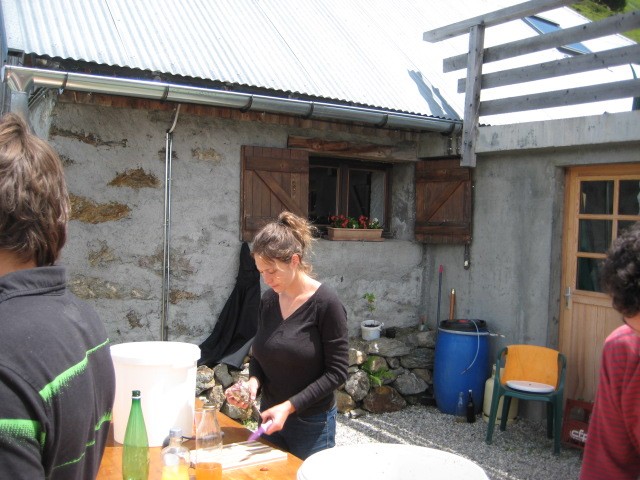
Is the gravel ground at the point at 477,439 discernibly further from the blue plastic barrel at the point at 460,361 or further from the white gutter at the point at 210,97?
the white gutter at the point at 210,97

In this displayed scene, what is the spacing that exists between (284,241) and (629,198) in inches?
138

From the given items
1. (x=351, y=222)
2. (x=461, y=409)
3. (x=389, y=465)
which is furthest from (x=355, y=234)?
(x=389, y=465)

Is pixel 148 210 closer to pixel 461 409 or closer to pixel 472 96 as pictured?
pixel 472 96

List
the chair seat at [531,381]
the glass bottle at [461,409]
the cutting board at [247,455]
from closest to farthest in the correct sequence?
the cutting board at [247,455]
the chair seat at [531,381]
the glass bottle at [461,409]

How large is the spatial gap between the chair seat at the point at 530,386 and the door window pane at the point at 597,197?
149cm

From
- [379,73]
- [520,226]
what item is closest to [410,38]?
[379,73]

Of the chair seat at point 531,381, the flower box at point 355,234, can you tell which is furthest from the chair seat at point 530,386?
the flower box at point 355,234

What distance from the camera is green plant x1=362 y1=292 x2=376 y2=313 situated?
20.4 feet

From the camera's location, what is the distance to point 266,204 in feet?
18.1

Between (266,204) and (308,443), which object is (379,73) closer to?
(266,204)

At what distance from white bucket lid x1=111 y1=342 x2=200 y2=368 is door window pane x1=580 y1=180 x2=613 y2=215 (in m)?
3.94

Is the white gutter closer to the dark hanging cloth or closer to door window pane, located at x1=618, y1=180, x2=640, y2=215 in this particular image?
the dark hanging cloth

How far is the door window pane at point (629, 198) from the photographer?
4.95 m

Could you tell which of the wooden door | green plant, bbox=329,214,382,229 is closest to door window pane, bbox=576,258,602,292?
the wooden door
